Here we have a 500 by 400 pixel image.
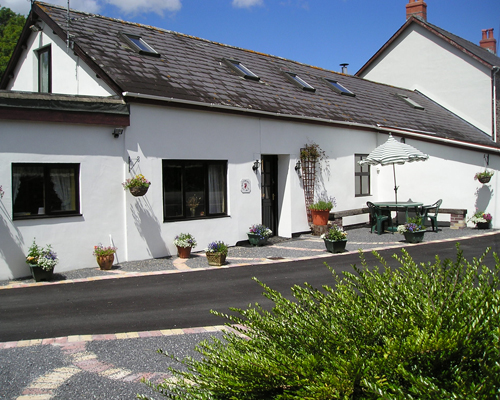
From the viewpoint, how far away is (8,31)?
32.4 m

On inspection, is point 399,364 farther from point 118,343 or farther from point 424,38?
point 424,38

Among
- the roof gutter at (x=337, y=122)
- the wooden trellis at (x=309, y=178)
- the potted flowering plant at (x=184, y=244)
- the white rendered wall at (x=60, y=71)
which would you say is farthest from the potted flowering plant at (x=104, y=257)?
the wooden trellis at (x=309, y=178)

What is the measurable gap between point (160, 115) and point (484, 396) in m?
9.87

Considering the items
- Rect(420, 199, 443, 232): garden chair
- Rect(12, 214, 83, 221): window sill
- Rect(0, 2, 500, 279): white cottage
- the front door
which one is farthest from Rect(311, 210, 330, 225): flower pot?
Rect(12, 214, 83, 221): window sill

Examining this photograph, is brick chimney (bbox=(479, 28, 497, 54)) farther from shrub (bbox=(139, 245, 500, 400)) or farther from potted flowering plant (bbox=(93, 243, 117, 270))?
shrub (bbox=(139, 245, 500, 400))

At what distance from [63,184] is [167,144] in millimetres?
2556

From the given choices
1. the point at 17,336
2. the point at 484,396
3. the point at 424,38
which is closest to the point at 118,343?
the point at 17,336

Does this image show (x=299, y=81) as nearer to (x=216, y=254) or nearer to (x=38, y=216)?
(x=216, y=254)

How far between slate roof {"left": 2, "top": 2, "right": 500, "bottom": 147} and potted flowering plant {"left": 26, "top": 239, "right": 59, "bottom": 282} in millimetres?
3884

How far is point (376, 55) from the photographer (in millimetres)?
25141

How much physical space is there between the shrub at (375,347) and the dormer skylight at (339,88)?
16.4m

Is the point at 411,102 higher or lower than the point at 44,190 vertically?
higher

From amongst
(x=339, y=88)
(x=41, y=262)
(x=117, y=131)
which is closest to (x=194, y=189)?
(x=117, y=131)

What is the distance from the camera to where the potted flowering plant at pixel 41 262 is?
8.66 m
